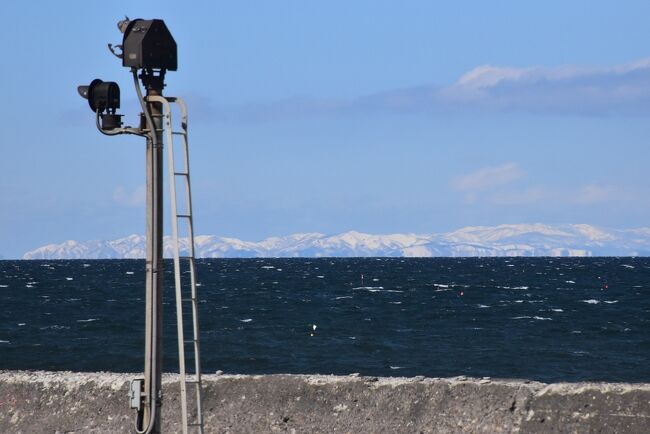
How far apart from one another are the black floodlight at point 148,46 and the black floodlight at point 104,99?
0.25 metres

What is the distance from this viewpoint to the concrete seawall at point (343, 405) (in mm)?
13312

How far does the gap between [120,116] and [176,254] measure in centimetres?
137

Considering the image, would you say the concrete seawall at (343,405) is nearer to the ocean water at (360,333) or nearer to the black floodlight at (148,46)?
the black floodlight at (148,46)

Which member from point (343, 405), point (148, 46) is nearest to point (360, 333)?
point (343, 405)

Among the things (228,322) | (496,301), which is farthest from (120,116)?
(496,301)

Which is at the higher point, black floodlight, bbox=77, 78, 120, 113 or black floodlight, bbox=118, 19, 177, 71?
black floodlight, bbox=118, 19, 177, 71

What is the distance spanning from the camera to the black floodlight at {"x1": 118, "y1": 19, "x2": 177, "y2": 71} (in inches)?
405

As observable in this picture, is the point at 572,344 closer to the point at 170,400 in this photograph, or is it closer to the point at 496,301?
the point at 496,301

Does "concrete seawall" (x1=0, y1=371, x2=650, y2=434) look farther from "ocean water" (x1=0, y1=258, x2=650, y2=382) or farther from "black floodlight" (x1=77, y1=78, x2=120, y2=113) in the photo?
"ocean water" (x1=0, y1=258, x2=650, y2=382)

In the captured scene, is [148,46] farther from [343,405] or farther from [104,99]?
[343,405]

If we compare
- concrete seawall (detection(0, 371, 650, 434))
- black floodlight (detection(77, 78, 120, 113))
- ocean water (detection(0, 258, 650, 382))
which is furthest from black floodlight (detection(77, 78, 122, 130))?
ocean water (detection(0, 258, 650, 382))

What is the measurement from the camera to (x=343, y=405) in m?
14.0

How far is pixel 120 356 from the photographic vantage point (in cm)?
4744

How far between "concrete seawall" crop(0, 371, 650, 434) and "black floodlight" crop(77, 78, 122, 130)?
467 cm
